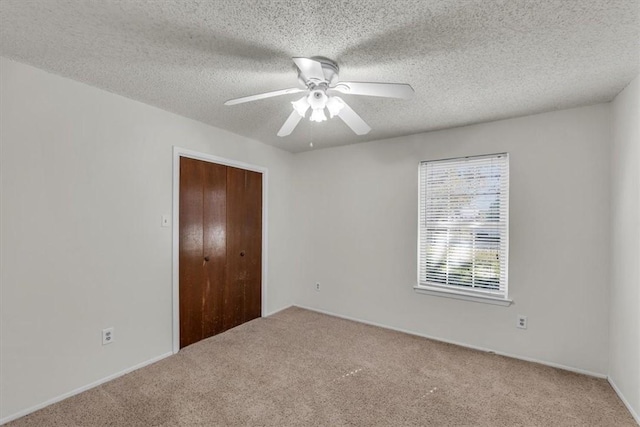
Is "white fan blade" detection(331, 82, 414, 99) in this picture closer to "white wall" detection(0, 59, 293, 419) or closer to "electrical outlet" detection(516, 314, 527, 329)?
"white wall" detection(0, 59, 293, 419)

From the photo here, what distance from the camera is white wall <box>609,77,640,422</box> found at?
6.72ft

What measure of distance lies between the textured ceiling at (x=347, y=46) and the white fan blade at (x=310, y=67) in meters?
0.20

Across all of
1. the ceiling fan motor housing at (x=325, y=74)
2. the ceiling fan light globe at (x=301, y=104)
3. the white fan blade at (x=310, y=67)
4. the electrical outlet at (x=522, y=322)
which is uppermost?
the ceiling fan motor housing at (x=325, y=74)

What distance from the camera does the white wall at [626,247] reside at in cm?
205

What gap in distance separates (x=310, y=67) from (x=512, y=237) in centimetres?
252

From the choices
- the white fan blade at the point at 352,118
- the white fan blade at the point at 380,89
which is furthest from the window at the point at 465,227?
the white fan blade at the point at 380,89

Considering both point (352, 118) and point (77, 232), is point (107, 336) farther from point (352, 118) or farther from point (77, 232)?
point (352, 118)

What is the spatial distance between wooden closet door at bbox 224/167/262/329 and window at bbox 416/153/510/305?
2.03 meters

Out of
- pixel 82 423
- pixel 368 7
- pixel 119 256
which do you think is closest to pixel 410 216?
pixel 368 7

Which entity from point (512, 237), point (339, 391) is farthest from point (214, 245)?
point (512, 237)

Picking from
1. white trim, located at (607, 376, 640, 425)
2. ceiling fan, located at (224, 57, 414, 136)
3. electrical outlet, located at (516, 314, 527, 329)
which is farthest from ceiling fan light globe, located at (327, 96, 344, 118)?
white trim, located at (607, 376, 640, 425)

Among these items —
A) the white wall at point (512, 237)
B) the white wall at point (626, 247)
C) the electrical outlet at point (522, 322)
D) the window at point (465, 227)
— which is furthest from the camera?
the window at point (465, 227)

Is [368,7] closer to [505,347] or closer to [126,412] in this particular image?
[126,412]

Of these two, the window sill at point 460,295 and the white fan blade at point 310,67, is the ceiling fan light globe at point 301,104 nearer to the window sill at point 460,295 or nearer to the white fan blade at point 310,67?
the white fan blade at point 310,67
